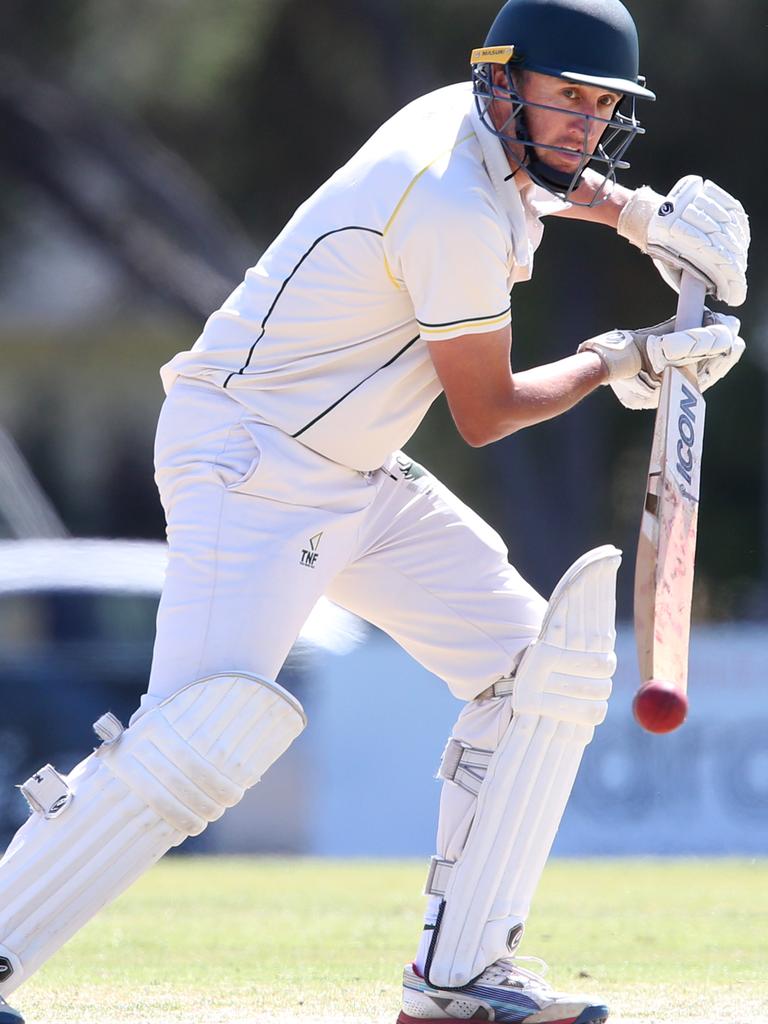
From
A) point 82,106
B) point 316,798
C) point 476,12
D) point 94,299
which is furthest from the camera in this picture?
point 94,299

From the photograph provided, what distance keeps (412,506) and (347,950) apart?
146 centimetres

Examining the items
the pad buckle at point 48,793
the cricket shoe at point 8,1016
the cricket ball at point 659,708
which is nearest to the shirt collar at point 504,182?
the cricket ball at point 659,708

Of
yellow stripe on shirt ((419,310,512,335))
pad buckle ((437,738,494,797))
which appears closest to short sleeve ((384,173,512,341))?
yellow stripe on shirt ((419,310,512,335))

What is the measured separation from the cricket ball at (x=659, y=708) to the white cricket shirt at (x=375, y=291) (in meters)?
0.65

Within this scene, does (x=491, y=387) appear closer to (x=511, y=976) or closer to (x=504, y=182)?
(x=504, y=182)

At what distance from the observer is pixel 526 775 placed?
Result: 10.6ft

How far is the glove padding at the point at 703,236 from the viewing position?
3.36m

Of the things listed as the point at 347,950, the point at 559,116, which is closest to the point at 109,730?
the point at 559,116

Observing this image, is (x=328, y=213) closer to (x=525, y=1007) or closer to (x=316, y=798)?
(x=525, y=1007)

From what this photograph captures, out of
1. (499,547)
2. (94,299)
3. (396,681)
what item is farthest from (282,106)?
(499,547)

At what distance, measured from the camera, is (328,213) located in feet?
10.2

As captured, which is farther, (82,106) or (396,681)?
(82,106)

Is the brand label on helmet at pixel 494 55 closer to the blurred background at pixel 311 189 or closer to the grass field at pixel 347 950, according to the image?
the grass field at pixel 347 950

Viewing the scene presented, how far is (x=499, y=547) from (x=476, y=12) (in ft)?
36.8
